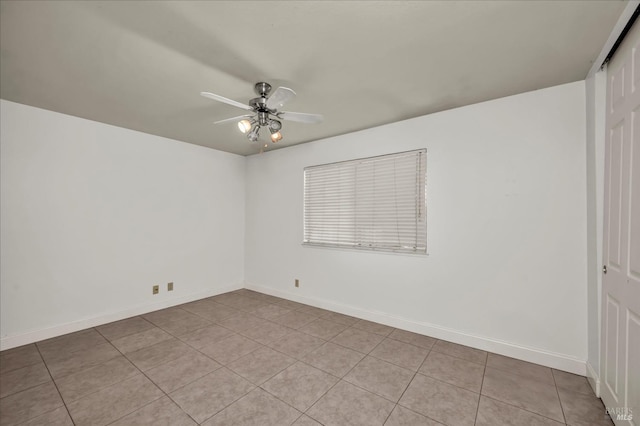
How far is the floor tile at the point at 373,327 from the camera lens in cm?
308

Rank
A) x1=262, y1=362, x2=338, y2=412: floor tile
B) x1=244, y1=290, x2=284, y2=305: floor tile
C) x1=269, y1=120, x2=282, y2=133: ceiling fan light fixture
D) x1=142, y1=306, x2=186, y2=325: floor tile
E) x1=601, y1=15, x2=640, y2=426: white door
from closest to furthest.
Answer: x1=601, y1=15, x2=640, y2=426: white door → x1=262, y1=362, x2=338, y2=412: floor tile → x1=269, y1=120, x2=282, y2=133: ceiling fan light fixture → x1=142, y1=306, x2=186, y2=325: floor tile → x1=244, y1=290, x2=284, y2=305: floor tile

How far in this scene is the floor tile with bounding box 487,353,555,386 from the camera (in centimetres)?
219

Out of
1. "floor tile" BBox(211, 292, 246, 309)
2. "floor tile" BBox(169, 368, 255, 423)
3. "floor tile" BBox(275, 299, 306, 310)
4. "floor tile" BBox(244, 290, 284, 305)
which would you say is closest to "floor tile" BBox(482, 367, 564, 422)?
"floor tile" BBox(169, 368, 255, 423)

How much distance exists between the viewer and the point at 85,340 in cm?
285

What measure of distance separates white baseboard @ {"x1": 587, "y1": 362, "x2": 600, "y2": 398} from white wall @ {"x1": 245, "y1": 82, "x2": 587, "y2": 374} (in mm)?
98

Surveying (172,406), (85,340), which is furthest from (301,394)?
(85,340)

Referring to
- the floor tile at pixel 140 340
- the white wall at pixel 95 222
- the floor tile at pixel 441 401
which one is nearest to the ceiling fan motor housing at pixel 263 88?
the white wall at pixel 95 222

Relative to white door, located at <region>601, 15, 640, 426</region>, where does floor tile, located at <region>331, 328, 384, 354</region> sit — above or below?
below

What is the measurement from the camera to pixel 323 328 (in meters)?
3.19

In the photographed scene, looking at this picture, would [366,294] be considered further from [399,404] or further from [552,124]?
[552,124]

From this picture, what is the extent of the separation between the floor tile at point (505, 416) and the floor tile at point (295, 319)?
78.4 inches

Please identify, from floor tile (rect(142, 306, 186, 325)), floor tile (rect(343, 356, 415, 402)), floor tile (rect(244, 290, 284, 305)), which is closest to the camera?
floor tile (rect(343, 356, 415, 402))

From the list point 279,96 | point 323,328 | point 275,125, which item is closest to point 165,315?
point 323,328

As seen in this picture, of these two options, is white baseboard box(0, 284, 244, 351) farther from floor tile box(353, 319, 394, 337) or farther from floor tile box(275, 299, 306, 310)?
floor tile box(353, 319, 394, 337)
